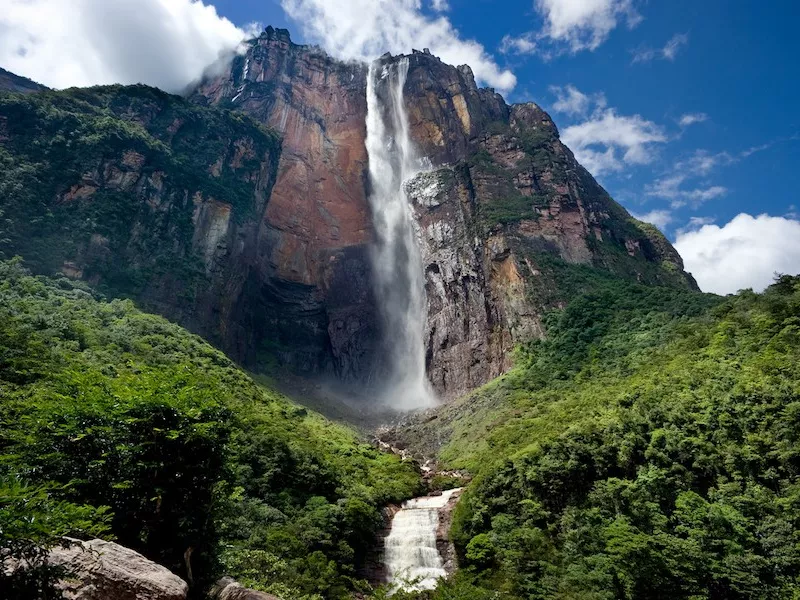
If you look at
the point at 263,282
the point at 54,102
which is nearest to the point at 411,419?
the point at 263,282

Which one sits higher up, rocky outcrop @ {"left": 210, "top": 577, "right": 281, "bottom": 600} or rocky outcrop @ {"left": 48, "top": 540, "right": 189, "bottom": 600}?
rocky outcrop @ {"left": 48, "top": 540, "right": 189, "bottom": 600}

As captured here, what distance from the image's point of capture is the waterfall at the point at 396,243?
69.2 m

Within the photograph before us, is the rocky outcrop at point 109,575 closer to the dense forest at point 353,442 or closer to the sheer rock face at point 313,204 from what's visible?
the dense forest at point 353,442

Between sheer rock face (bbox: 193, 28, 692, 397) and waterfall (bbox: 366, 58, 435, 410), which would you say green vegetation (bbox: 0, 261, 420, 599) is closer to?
sheer rock face (bbox: 193, 28, 692, 397)

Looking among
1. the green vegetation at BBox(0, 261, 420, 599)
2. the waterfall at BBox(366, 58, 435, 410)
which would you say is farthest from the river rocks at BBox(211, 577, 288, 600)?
the waterfall at BBox(366, 58, 435, 410)

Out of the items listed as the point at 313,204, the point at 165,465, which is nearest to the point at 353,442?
the point at 165,465

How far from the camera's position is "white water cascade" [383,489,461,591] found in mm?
24219

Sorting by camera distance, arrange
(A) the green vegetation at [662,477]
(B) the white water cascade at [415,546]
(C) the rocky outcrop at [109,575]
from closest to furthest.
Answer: (C) the rocky outcrop at [109,575] → (A) the green vegetation at [662,477] → (B) the white water cascade at [415,546]

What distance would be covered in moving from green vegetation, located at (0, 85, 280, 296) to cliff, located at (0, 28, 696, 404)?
0.69ft

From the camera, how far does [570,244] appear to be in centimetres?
6562

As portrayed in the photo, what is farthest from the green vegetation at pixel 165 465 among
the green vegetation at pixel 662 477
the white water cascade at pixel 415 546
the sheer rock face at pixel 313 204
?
the sheer rock face at pixel 313 204

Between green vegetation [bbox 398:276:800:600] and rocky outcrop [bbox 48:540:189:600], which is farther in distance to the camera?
green vegetation [bbox 398:276:800:600]

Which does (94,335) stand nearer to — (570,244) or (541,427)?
(541,427)

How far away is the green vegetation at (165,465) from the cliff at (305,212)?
1884 cm
